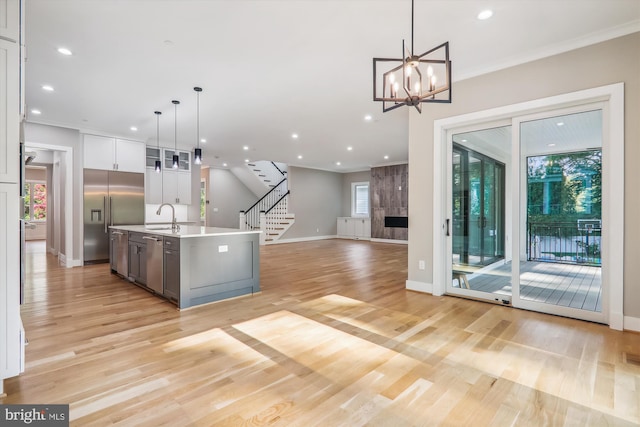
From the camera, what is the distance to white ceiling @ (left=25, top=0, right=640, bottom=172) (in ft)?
9.14

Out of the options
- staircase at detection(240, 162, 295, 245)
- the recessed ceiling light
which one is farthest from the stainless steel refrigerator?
the recessed ceiling light

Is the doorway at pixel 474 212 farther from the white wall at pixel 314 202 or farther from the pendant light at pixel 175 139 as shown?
the white wall at pixel 314 202

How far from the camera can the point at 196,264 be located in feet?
12.7

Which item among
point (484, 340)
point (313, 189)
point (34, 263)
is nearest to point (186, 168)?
point (34, 263)

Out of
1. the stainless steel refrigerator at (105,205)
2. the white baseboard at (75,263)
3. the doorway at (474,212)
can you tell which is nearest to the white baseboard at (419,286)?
the doorway at (474,212)

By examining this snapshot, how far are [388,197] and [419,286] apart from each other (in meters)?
7.64

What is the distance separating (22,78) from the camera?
7.13 feet

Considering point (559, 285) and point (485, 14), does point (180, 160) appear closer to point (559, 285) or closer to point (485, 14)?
point (485, 14)

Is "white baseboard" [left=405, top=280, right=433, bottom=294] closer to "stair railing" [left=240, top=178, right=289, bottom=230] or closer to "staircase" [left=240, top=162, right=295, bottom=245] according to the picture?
"staircase" [left=240, top=162, right=295, bottom=245]

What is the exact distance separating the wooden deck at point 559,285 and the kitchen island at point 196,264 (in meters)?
3.19

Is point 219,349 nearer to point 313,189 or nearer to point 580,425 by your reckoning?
point 580,425

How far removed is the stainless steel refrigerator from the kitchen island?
2939 mm

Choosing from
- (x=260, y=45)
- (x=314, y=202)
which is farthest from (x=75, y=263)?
(x=314, y=202)

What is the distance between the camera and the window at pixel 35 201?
11.9 metres
